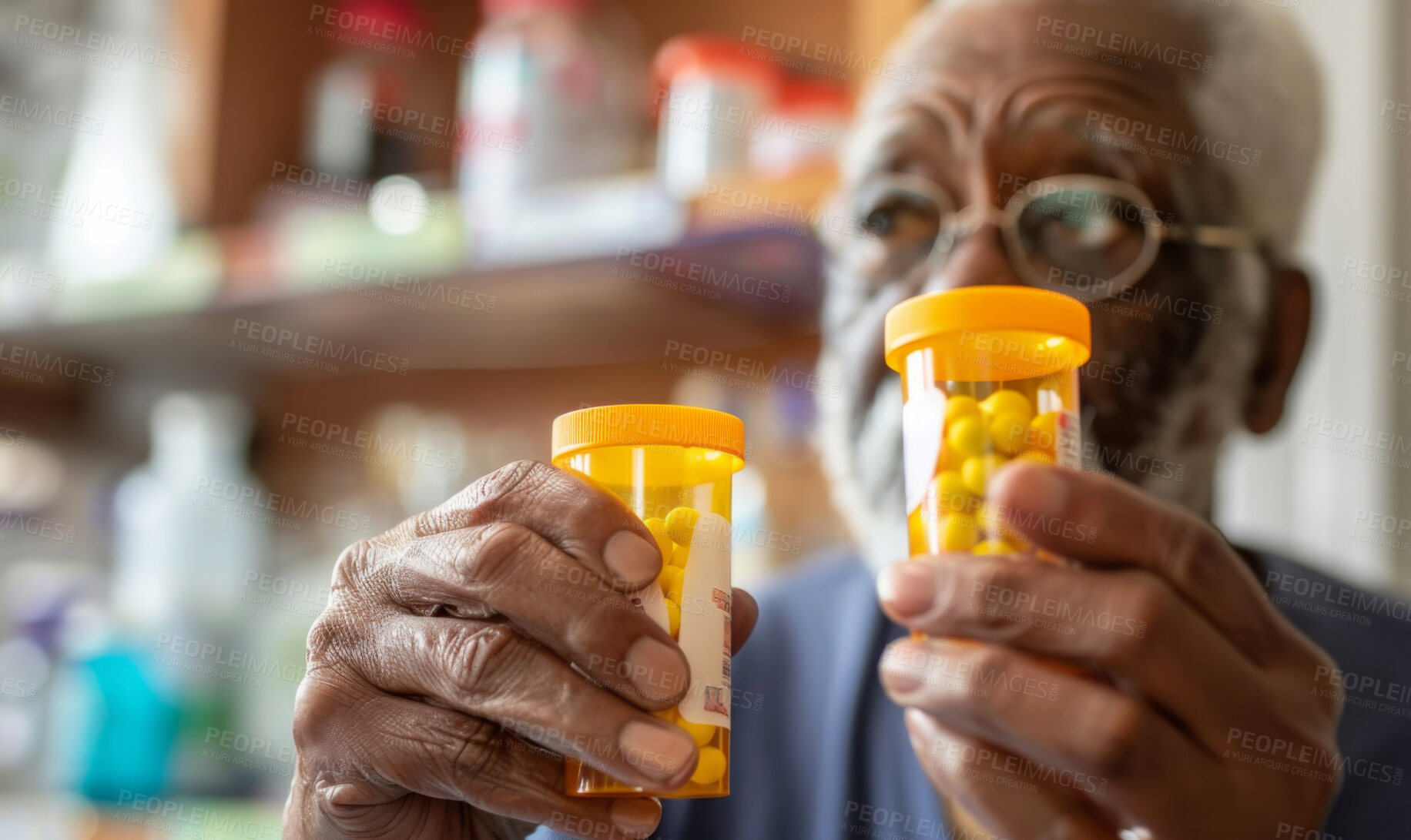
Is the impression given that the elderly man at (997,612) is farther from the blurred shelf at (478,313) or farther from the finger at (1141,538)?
the blurred shelf at (478,313)

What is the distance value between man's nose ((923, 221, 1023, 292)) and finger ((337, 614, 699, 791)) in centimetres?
57

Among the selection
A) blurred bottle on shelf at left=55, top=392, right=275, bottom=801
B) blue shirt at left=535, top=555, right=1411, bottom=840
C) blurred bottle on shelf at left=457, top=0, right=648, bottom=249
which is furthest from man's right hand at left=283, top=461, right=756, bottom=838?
blurred bottle on shelf at left=55, top=392, right=275, bottom=801

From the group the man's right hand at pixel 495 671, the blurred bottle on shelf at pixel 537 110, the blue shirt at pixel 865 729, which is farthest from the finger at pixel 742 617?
the blurred bottle on shelf at pixel 537 110

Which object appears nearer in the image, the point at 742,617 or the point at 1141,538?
the point at 1141,538

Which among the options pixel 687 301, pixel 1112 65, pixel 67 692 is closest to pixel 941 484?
pixel 1112 65

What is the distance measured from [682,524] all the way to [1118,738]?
0.25 meters

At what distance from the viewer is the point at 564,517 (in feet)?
1.91

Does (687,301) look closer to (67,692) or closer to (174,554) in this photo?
(174,554)

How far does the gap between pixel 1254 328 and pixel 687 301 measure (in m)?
0.71

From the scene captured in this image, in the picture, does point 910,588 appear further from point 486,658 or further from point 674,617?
point 486,658

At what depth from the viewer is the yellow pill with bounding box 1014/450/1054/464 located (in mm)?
544

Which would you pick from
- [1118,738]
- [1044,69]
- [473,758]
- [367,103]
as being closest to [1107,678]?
[1118,738]

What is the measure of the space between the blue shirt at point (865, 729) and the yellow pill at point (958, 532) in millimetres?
540

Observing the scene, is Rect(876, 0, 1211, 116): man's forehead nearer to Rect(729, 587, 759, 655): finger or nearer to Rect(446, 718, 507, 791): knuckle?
Rect(729, 587, 759, 655): finger
